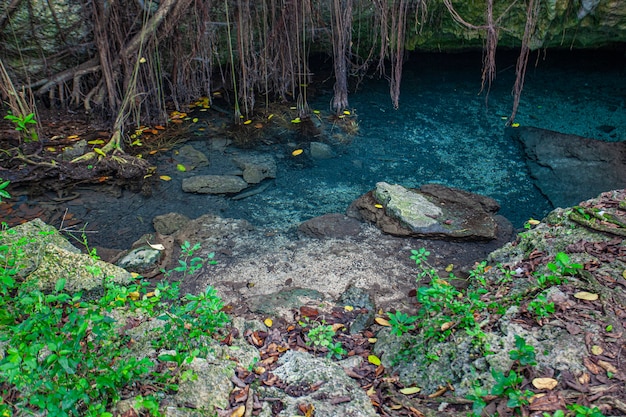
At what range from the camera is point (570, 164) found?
4.86 m

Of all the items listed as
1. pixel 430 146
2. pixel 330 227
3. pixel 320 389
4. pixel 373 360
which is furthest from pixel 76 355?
pixel 430 146

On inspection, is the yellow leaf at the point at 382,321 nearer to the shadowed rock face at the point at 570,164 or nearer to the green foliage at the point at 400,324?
the green foliage at the point at 400,324

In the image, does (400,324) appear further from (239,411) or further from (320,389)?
(239,411)

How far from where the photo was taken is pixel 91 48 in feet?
17.7

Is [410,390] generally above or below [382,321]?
above

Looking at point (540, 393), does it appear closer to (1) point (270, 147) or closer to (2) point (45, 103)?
(1) point (270, 147)

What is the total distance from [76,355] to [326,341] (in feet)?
3.86

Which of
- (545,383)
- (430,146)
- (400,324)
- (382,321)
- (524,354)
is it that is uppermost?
(524,354)

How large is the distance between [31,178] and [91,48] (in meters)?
1.69

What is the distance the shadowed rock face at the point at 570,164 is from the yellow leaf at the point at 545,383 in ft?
8.70

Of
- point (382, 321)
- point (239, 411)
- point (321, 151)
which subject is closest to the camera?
point (239, 411)

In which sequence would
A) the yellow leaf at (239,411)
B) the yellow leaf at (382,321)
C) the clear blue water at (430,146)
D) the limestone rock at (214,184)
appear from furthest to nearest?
the limestone rock at (214,184) < the clear blue water at (430,146) < the yellow leaf at (382,321) < the yellow leaf at (239,411)

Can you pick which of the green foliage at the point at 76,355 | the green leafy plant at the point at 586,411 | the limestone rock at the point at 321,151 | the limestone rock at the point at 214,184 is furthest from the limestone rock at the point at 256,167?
the green leafy plant at the point at 586,411

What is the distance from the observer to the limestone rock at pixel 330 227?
3852mm
